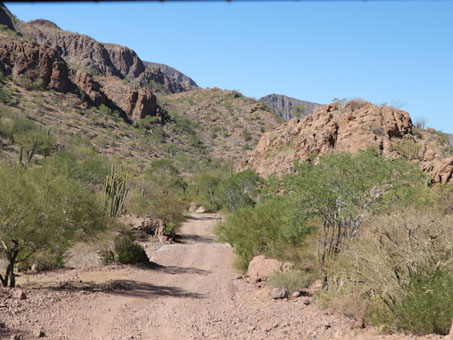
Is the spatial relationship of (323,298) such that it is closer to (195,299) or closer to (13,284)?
(195,299)

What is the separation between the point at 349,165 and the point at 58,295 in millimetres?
10025

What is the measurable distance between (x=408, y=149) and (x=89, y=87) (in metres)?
66.0

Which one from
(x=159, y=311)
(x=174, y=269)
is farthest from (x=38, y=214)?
(x=174, y=269)

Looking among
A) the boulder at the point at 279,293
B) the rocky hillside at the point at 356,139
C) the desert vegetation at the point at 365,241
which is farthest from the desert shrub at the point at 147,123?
the boulder at the point at 279,293

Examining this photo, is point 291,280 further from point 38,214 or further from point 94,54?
point 94,54

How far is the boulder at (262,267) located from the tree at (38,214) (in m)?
6.53

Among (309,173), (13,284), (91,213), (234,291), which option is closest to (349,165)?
(309,173)

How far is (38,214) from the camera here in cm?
1087

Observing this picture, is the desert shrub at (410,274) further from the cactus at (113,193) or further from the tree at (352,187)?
the cactus at (113,193)

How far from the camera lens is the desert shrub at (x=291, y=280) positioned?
39.5 ft

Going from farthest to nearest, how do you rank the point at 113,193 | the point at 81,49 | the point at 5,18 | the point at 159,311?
the point at 81,49, the point at 5,18, the point at 113,193, the point at 159,311

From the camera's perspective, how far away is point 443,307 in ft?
21.2

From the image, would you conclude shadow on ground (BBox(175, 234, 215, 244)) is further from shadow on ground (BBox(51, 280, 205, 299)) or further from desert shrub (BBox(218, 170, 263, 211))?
shadow on ground (BBox(51, 280, 205, 299))

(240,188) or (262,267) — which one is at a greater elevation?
(240,188)
